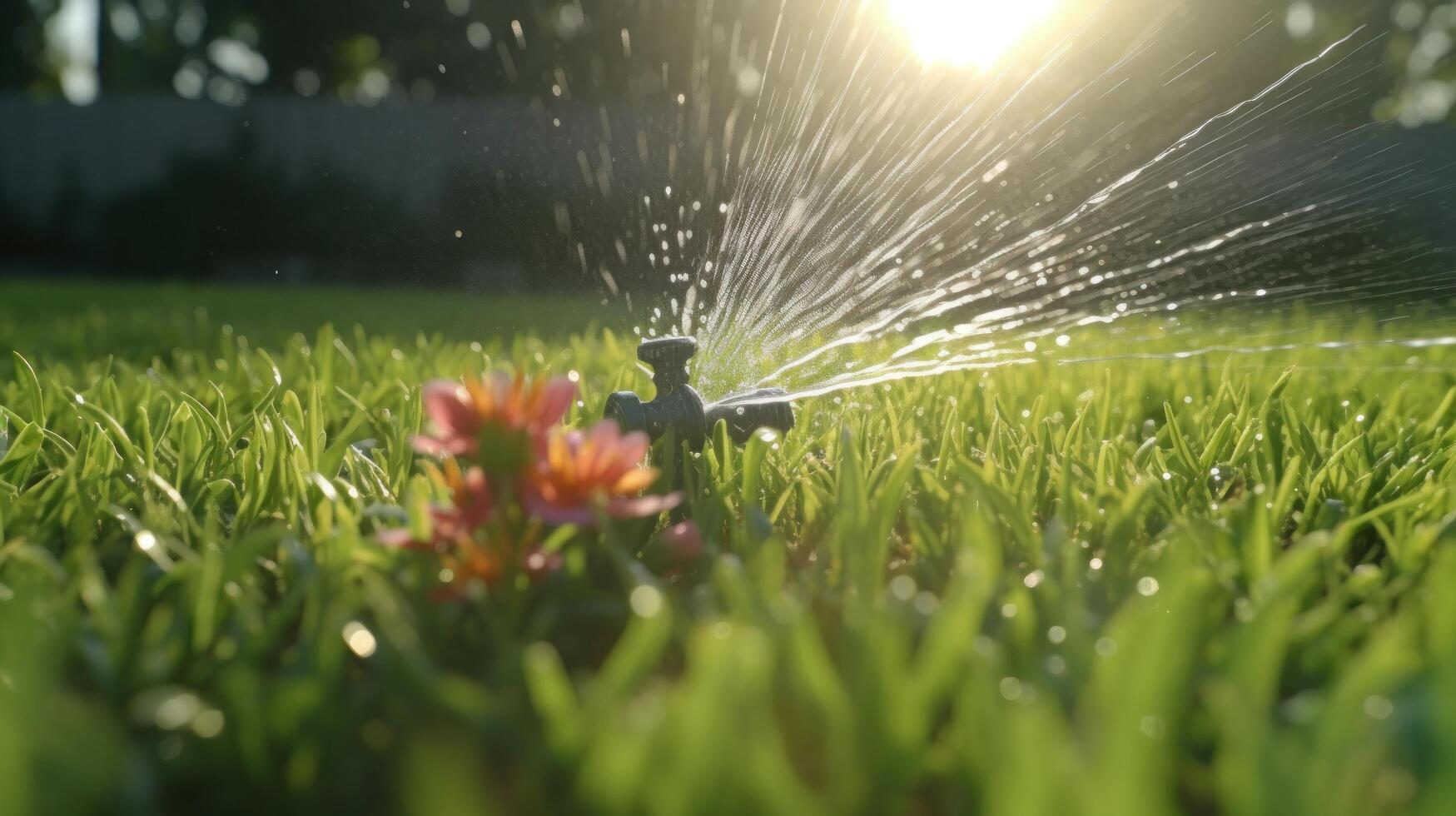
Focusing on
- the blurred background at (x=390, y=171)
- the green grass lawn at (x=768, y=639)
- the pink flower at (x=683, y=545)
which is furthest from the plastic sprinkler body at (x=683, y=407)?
the blurred background at (x=390, y=171)

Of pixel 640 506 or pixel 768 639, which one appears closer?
pixel 768 639

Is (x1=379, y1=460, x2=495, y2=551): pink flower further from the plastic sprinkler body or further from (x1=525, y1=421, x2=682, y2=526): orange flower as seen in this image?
the plastic sprinkler body

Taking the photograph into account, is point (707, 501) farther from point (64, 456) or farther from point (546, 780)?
point (64, 456)

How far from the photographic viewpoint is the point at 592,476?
95cm

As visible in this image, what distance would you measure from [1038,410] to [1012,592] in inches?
39.8

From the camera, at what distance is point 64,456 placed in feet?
4.84

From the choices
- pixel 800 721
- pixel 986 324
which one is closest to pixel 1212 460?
pixel 800 721

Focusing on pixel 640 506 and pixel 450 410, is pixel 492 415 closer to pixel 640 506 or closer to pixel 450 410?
pixel 450 410

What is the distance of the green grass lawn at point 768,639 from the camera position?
1.92 ft

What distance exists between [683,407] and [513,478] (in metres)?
0.60

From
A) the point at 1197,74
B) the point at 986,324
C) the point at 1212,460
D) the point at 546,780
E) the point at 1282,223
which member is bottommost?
the point at 546,780

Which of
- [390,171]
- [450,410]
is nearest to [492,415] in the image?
[450,410]

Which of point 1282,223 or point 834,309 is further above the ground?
point 1282,223

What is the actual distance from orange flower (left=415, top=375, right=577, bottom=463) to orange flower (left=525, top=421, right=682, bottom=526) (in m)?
0.03
